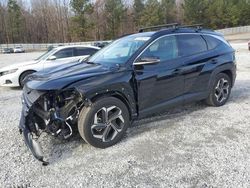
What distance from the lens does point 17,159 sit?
12.1 ft

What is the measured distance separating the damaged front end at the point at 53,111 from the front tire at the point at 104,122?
0.51 ft

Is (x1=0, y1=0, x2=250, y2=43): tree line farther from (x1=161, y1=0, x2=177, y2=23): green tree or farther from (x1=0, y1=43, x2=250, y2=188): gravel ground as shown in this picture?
(x1=0, y1=43, x2=250, y2=188): gravel ground

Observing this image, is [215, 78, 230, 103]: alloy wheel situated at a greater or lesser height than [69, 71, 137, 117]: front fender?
lesser

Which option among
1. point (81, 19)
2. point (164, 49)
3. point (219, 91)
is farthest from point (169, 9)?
point (164, 49)

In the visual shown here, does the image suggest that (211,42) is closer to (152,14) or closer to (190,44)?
(190,44)

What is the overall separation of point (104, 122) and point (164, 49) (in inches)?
69.1

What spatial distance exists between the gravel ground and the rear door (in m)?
0.61

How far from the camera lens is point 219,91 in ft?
18.6

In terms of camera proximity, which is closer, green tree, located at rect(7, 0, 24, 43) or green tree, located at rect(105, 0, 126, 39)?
green tree, located at rect(7, 0, 24, 43)

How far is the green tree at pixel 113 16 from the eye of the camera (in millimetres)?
61156

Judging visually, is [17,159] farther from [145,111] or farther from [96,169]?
→ [145,111]

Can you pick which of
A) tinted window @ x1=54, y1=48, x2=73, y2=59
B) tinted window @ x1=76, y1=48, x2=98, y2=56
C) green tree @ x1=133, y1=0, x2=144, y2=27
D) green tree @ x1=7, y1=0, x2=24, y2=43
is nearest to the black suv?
tinted window @ x1=54, y1=48, x2=73, y2=59

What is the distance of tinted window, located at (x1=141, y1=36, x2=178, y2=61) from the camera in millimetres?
4461

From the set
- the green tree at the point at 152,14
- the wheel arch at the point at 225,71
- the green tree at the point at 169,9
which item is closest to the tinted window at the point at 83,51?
the wheel arch at the point at 225,71
